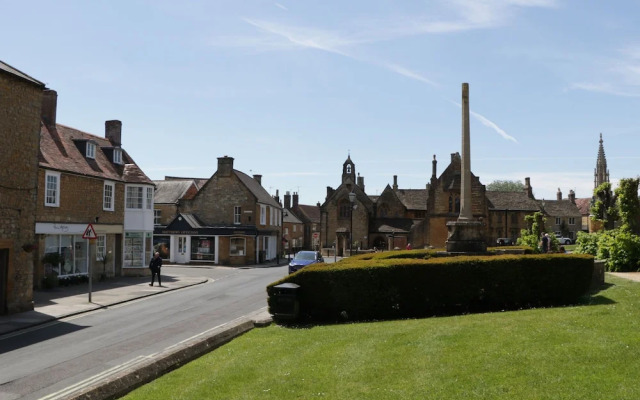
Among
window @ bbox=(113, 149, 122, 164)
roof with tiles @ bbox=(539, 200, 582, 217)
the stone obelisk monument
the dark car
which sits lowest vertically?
the dark car

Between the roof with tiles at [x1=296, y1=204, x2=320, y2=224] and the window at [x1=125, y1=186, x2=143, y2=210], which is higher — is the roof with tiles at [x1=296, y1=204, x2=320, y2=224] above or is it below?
above

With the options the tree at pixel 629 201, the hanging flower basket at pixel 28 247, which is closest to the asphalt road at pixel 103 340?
the hanging flower basket at pixel 28 247

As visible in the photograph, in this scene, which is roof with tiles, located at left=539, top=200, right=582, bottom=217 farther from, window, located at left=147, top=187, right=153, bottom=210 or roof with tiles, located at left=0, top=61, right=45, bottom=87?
roof with tiles, located at left=0, top=61, right=45, bottom=87

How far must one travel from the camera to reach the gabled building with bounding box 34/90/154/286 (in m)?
26.4

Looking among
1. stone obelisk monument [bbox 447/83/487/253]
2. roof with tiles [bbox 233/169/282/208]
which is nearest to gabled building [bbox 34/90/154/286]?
stone obelisk monument [bbox 447/83/487/253]

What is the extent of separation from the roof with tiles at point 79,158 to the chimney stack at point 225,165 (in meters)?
14.9

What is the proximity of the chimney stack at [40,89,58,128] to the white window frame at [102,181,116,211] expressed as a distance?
4389 mm

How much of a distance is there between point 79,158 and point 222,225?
2128 cm

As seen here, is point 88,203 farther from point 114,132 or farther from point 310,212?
point 310,212

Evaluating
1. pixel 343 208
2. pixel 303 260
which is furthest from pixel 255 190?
pixel 303 260

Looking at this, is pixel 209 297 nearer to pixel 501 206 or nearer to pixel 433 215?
pixel 433 215

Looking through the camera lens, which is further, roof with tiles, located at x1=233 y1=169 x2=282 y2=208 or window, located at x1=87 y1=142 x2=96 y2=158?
roof with tiles, located at x1=233 y1=169 x2=282 y2=208

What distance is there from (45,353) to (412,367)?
29.9ft

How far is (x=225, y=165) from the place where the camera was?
51031mm
